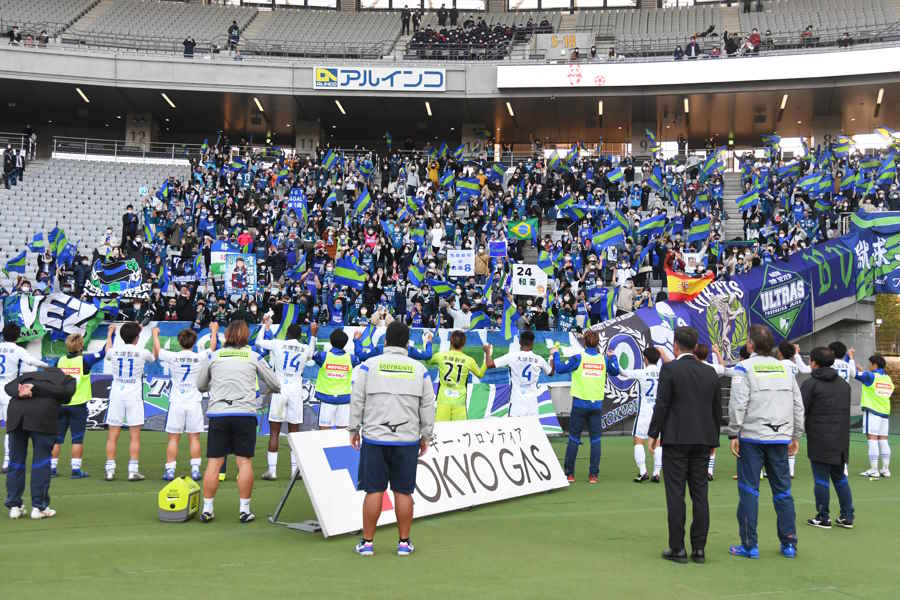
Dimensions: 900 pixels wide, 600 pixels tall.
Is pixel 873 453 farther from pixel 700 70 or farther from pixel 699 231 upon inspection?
pixel 700 70

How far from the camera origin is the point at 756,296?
2125 centimetres

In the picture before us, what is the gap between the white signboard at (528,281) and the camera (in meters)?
22.0

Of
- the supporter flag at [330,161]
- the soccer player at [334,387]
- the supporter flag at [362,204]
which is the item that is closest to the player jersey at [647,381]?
the soccer player at [334,387]

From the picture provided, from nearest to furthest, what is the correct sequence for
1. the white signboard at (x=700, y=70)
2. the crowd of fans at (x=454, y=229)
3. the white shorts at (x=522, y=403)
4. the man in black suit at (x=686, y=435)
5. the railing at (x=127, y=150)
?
the man in black suit at (x=686, y=435) → the white shorts at (x=522, y=403) → the crowd of fans at (x=454, y=229) → the white signboard at (x=700, y=70) → the railing at (x=127, y=150)

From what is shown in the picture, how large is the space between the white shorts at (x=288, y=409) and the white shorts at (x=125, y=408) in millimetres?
1796

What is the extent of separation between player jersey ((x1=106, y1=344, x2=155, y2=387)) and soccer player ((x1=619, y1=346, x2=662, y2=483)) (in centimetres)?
691

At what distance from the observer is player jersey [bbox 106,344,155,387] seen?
37.4 feet

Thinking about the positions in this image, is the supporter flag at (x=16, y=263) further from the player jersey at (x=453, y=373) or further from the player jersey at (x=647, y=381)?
the player jersey at (x=647, y=381)

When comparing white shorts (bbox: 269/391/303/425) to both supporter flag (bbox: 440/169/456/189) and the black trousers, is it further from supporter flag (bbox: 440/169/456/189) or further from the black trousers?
supporter flag (bbox: 440/169/456/189)

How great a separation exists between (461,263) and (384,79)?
17587 millimetres

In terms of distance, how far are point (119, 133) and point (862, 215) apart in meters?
37.5

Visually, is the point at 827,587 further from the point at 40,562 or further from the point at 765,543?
the point at 40,562

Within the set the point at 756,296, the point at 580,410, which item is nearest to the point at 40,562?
the point at 580,410

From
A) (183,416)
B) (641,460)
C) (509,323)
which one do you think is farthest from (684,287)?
(183,416)
